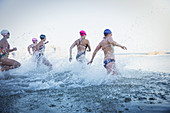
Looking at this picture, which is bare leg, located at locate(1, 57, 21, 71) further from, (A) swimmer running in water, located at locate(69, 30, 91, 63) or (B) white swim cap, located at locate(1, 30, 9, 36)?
(A) swimmer running in water, located at locate(69, 30, 91, 63)

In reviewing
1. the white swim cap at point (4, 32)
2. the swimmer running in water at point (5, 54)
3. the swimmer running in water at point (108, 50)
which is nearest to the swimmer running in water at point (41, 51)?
the swimmer running in water at point (5, 54)

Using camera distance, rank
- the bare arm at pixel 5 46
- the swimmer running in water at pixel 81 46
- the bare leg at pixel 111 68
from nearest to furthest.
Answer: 1. the bare leg at pixel 111 68
2. the bare arm at pixel 5 46
3. the swimmer running in water at pixel 81 46

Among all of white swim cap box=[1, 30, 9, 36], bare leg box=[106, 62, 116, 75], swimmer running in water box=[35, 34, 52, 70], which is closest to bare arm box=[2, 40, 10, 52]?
white swim cap box=[1, 30, 9, 36]

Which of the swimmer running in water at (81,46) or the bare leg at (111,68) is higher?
the swimmer running in water at (81,46)

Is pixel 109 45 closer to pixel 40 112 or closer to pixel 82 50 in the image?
pixel 82 50

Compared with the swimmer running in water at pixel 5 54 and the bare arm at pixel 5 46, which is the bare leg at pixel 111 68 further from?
the bare arm at pixel 5 46

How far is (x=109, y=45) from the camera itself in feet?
14.5

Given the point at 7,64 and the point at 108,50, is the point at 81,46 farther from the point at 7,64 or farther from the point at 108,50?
the point at 7,64

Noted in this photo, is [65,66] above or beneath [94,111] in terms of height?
above

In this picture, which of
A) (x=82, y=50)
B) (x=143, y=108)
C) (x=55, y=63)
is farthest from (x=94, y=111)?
(x=55, y=63)

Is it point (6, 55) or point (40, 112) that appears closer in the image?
point (40, 112)

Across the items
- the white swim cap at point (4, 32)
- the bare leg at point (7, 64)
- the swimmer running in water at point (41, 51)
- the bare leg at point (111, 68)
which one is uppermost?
the white swim cap at point (4, 32)

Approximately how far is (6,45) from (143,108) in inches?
223

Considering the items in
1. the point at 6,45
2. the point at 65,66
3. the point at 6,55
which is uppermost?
the point at 6,45
